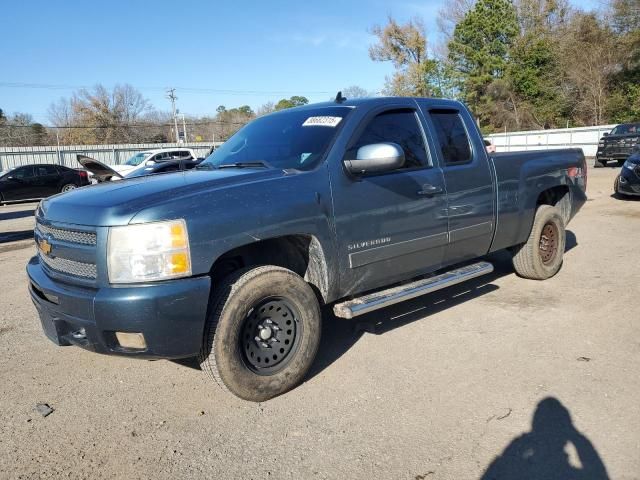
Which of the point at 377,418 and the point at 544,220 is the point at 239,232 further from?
the point at 544,220

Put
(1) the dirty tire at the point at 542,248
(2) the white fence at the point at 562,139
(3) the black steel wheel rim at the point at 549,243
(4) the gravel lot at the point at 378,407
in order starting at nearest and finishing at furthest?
(4) the gravel lot at the point at 378,407 → (1) the dirty tire at the point at 542,248 → (3) the black steel wheel rim at the point at 549,243 → (2) the white fence at the point at 562,139

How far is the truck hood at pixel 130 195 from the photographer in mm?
3062

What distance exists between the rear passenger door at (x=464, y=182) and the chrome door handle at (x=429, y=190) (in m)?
0.18

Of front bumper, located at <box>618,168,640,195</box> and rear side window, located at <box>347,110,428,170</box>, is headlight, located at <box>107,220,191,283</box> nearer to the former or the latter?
rear side window, located at <box>347,110,428,170</box>

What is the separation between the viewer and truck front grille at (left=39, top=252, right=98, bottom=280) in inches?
123

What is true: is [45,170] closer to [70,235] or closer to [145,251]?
[70,235]

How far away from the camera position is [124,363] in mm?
4152

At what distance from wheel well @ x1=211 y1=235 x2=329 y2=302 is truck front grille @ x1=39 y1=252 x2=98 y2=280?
76 cm

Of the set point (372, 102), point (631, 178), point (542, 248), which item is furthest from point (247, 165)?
point (631, 178)

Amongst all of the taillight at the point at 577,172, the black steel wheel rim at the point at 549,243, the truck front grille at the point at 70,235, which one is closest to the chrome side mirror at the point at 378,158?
the truck front grille at the point at 70,235

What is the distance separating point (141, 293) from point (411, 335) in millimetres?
2406

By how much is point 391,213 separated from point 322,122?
879 mm

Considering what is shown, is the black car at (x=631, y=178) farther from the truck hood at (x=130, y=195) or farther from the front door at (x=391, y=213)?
the truck hood at (x=130, y=195)

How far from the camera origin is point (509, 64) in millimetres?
48406
